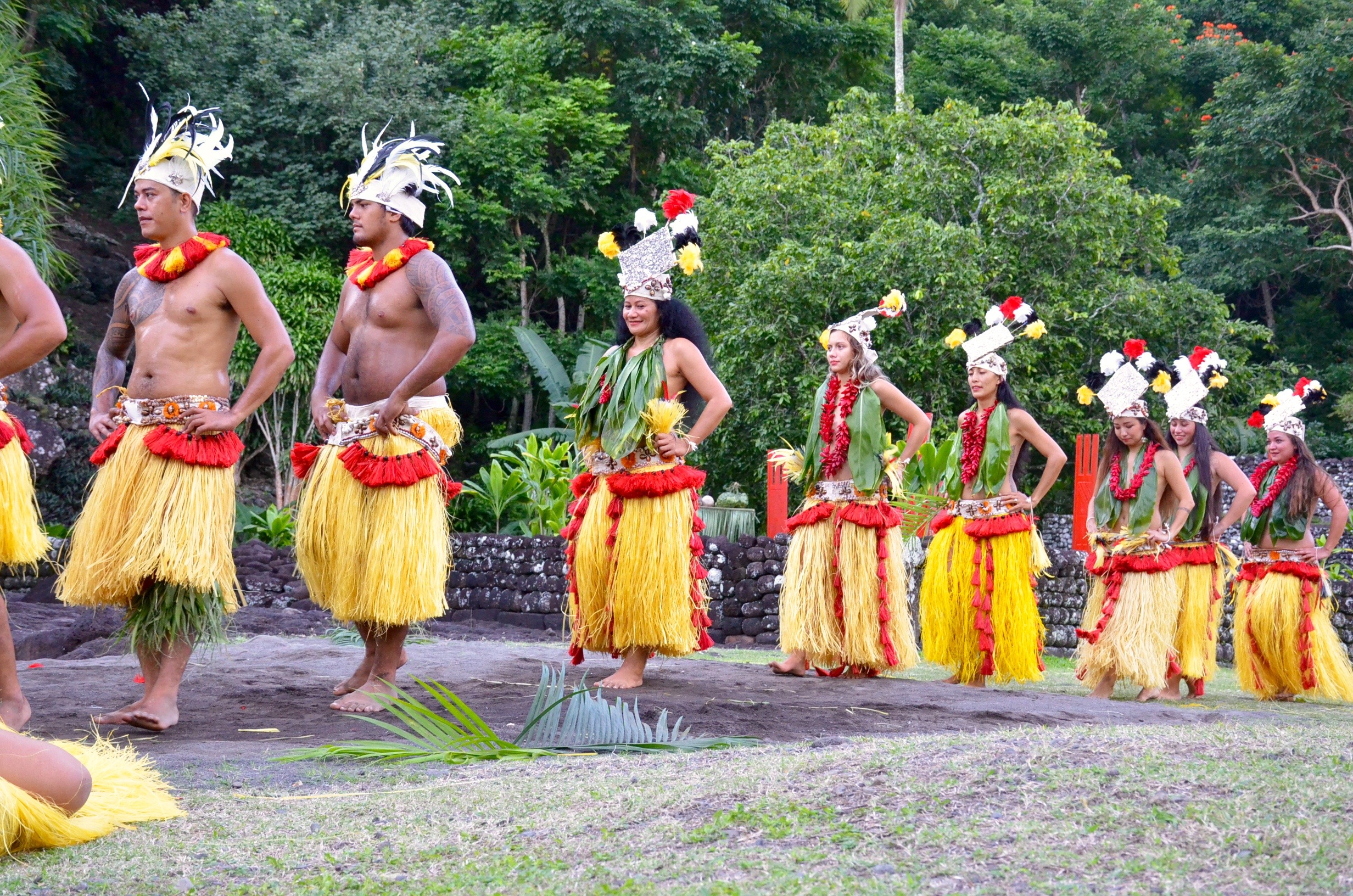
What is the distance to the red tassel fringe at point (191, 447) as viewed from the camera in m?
4.17

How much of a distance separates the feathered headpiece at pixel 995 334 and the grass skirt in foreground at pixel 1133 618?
1095 mm

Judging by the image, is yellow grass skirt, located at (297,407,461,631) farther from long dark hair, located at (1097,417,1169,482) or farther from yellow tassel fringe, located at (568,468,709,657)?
long dark hair, located at (1097,417,1169,482)

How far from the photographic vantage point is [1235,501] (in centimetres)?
718

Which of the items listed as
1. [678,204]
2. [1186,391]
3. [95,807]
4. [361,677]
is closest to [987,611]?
[1186,391]

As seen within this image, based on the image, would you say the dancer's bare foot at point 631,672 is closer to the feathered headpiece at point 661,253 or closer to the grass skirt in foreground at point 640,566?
the grass skirt in foreground at point 640,566

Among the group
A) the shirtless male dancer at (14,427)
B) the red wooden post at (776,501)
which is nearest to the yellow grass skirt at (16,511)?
the shirtless male dancer at (14,427)

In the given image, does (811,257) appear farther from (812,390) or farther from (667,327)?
(667,327)

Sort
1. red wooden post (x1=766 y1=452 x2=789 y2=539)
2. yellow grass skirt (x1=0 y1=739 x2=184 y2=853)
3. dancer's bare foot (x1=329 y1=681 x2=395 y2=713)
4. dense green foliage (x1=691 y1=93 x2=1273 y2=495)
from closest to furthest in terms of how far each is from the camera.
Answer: yellow grass skirt (x1=0 y1=739 x2=184 y2=853) → dancer's bare foot (x1=329 y1=681 x2=395 y2=713) → red wooden post (x1=766 y1=452 x2=789 y2=539) → dense green foliage (x1=691 y1=93 x2=1273 y2=495)

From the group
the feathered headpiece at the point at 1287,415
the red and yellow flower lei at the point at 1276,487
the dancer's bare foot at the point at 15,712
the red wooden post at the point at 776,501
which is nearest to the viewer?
the dancer's bare foot at the point at 15,712

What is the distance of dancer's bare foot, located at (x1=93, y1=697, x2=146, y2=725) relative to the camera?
13.3ft

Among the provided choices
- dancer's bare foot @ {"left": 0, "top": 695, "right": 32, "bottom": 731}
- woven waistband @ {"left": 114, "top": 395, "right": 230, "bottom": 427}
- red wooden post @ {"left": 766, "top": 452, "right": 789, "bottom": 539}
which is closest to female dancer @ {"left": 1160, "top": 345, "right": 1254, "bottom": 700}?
woven waistband @ {"left": 114, "top": 395, "right": 230, "bottom": 427}

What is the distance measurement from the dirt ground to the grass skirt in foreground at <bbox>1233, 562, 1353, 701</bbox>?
5.16 ft

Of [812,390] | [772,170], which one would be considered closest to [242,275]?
[812,390]

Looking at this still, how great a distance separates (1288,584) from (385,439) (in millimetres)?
5025
